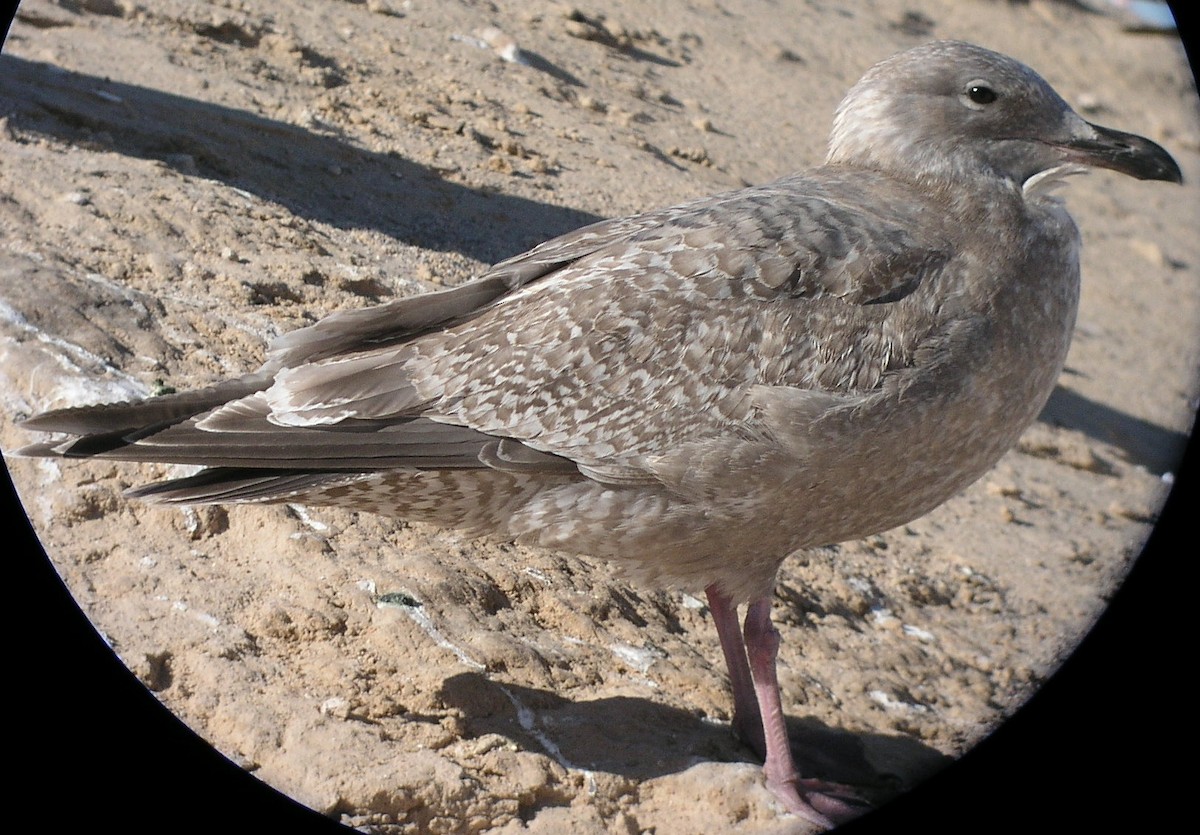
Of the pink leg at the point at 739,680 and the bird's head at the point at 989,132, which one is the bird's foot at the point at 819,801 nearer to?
the pink leg at the point at 739,680

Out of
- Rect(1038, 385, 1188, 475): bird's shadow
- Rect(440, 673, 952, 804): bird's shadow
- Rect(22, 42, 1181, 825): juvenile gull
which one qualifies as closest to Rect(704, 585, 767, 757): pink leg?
Rect(440, 673, 952, 804): bird's shadow

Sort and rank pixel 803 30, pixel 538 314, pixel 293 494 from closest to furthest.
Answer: pixel 293 494
pixel 538 314
pixel 803 30

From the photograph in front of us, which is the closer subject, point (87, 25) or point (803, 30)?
point (87, 25)

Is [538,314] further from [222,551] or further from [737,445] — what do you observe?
[222,551]

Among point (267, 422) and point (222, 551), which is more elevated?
point (267, 422)

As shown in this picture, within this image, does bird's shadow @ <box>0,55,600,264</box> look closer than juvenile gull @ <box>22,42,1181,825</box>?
No

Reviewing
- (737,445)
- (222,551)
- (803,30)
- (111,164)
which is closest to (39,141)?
(111,164)

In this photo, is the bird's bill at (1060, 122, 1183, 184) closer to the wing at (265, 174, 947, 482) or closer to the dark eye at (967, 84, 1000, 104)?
the dark eye at (967, 84, 1000, 104)
